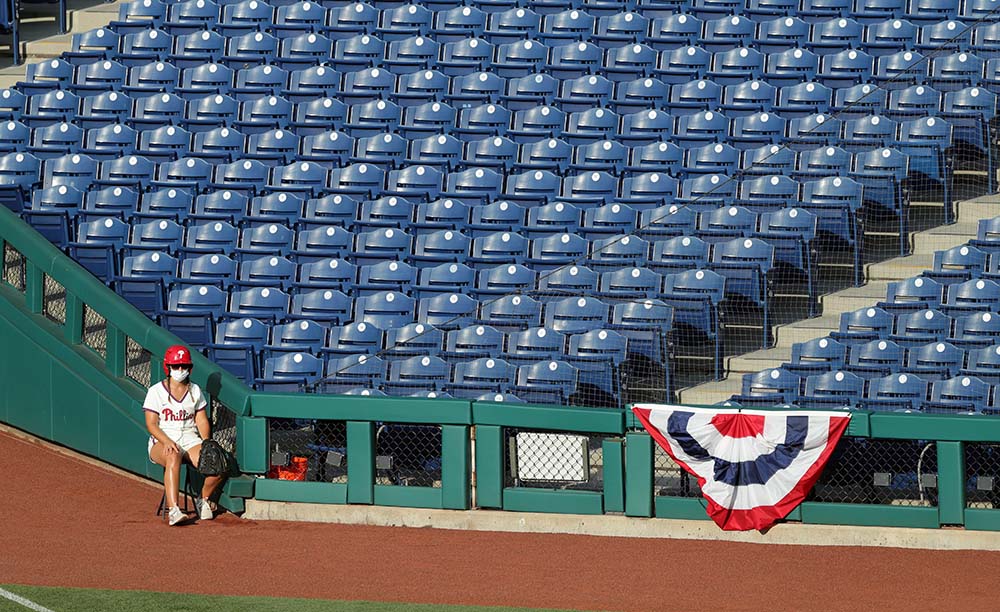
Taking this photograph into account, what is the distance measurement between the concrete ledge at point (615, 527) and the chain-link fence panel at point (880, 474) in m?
0.20

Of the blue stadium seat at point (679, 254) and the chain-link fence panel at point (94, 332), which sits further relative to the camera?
the blue stadium seat at point (679, 254)

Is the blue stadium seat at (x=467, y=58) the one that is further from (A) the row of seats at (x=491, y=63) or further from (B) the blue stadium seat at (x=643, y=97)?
(B) the blue stadium seat at (x=643, y=97)

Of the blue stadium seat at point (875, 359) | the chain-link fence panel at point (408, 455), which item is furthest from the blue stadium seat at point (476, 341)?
the blue stadium seat at point (875, 359)

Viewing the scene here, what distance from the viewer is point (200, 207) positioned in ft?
43.9

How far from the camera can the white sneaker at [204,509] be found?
10.0 metres

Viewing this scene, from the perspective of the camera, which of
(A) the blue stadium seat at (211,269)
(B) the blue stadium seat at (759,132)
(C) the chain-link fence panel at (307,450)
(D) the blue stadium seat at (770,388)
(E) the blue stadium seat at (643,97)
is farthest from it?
(E) the blue stadium seat at (643,97)

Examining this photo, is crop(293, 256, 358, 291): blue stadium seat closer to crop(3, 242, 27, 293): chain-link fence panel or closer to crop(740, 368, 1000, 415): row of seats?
crop(3, 242, 27, 293): chain-link fence panel

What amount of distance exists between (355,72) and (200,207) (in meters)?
2.48

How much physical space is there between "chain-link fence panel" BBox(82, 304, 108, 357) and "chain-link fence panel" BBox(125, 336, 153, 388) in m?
0.27

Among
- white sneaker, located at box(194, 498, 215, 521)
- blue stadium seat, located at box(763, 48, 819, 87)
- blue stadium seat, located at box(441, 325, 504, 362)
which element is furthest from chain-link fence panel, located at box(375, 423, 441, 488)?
blue stadium seat, located at box(763, 48, 819, 87)

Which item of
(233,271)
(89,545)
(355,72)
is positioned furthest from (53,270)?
(355,72)

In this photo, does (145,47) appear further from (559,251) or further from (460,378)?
(460,378)

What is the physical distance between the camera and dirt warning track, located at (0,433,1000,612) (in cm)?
862

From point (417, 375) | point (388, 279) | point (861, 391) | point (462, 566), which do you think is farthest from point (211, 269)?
point (861, 391)
